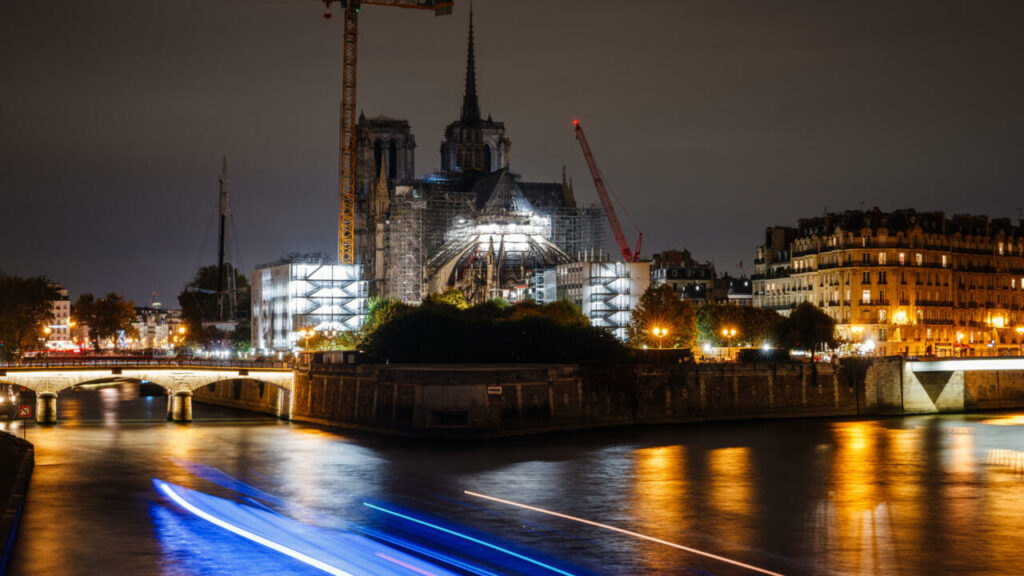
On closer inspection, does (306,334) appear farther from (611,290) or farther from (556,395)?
(556,395)

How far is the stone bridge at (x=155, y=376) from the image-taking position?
2418 inches

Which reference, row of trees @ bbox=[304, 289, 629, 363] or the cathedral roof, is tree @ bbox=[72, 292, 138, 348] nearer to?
the cathedral roof

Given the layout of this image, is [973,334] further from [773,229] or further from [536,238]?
[536,238]

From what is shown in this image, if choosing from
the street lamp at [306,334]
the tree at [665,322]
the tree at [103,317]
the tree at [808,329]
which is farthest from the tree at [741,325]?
the tree at [103,317]

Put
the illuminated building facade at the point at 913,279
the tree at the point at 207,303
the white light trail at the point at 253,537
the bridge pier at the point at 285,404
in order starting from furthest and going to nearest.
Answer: the tree at the point at 207,303
the illuminated building facade at the point at 913,279
the bridge pier at the point at 285,404
the white light trail at the point at 253,537

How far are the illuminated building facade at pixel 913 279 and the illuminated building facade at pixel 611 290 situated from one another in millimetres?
12649

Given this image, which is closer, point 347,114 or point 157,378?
point 157,378

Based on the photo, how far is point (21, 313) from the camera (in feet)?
308

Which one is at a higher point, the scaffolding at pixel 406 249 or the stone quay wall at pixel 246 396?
the scaffolding at pixel 406 249

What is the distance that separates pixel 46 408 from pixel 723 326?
1787 inches

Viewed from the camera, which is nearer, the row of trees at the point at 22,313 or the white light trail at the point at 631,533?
the white light trail at the point at 631,533

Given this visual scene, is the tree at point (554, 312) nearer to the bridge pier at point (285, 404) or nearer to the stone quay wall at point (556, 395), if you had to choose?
the bridge pier at point (285, 404)

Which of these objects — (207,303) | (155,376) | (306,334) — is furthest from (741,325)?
(207,303)

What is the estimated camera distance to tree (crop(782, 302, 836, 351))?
83.1 metres
